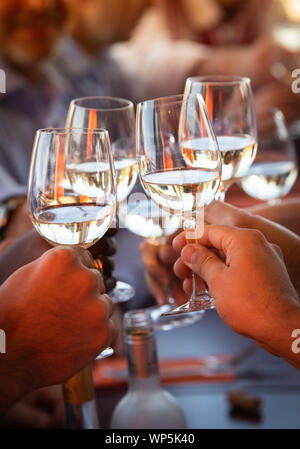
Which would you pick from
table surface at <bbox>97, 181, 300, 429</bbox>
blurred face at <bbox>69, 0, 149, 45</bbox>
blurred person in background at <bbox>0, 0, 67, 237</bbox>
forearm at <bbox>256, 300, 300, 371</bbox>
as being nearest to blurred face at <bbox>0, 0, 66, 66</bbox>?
blurred person in background at <bbox>0, 0, 67, 237</bbox>

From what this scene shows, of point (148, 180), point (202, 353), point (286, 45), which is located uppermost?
point (286, 45)

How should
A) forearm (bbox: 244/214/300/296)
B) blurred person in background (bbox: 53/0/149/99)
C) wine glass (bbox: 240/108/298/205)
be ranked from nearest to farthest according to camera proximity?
1. forearm (bbox: 244/214/300/296)
2. wine glass (bbox: 240/108/298/205)
3. blurred person in background (bbox: 53/0/149/99)

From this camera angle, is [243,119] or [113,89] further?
[113,89]

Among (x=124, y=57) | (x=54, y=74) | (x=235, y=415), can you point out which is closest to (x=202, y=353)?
(x=235, y=415)

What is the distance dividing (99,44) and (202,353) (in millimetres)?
1802

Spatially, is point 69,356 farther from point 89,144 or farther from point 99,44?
point 99,44

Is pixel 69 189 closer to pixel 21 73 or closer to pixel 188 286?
pixel 188 286

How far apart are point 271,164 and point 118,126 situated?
0.31 metres

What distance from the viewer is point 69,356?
1.49 ft

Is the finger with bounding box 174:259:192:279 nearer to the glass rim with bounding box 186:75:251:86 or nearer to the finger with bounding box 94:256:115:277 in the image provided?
the finger with bounding box 94:256:115:277

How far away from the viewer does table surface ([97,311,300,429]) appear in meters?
0.63

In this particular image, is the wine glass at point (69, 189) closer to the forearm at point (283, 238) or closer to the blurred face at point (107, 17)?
the forearm at point (283, 238)

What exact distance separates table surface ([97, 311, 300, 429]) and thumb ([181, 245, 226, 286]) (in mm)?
186
